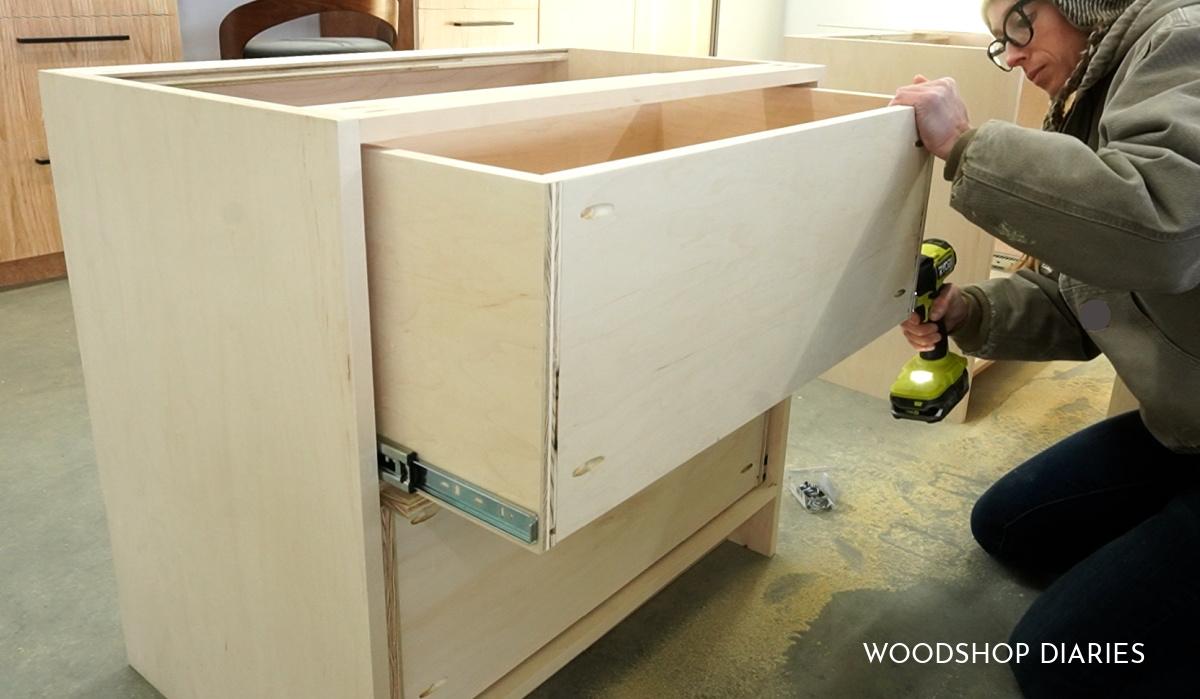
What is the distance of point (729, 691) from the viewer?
129 centimetres

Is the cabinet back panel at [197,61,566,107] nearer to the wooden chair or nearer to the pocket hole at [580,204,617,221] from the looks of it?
the pocket hole at [580,204,617,221]

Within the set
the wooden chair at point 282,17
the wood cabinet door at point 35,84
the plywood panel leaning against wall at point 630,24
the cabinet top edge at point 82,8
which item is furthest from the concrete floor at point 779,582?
the plywood panel leaning against wall at point 630,24

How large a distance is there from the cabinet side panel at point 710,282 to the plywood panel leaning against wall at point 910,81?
0.85 meters

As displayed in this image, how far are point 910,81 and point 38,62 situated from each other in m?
2.03

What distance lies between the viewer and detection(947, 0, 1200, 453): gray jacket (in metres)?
0.96

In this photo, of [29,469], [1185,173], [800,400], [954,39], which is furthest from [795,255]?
[954,39]

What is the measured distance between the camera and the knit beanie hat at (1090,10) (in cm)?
113

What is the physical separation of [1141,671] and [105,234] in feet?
4.31

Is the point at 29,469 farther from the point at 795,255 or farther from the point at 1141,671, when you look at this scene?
the point at 1141,671

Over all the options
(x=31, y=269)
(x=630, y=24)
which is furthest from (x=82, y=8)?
(x=630, y=24)

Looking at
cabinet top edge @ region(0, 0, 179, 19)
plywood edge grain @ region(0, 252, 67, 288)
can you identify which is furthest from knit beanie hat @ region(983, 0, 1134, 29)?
plywood edge grain @ region(0, 252, 67, 288)

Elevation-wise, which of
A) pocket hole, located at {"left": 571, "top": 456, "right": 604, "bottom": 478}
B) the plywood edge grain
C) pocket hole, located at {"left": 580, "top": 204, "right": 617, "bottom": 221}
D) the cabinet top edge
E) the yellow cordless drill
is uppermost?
the cabinet top edge

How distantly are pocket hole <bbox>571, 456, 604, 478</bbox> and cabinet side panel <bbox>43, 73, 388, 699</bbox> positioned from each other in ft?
0.60

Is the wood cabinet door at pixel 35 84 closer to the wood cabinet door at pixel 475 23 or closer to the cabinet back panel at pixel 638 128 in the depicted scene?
the wood cabinet door at pixel 475 23
